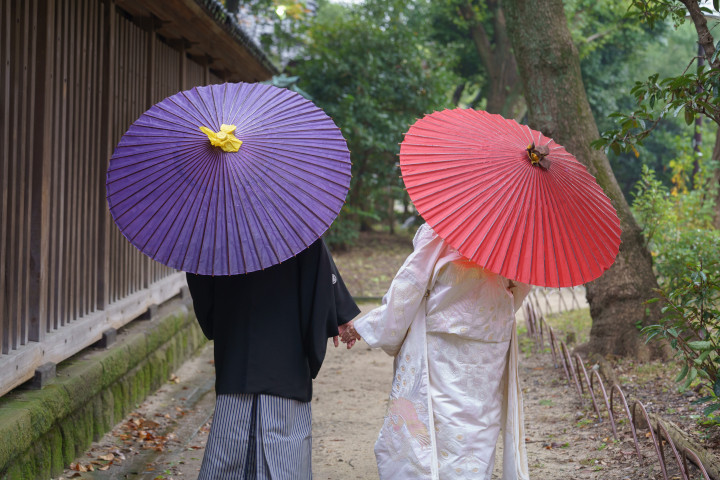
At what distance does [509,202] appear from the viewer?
331 cm

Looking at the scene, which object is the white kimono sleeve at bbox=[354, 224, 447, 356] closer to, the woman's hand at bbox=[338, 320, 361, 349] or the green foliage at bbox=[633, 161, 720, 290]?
the woman's hand at bbox=[338, 320, 361, 349]

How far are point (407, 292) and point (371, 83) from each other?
1360 cm

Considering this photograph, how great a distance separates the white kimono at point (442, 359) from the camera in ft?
11.6

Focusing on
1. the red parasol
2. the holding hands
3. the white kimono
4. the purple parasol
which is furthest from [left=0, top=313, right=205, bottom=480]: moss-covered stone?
the red parasol

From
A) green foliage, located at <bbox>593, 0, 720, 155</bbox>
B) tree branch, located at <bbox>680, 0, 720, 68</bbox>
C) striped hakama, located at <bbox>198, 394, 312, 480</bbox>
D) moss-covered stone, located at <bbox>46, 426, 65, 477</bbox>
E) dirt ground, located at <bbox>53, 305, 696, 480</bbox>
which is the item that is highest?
tree branch, located at <bbox>680, 0, 720, 68</bbox>

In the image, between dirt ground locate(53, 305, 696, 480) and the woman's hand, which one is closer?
the woman's hand

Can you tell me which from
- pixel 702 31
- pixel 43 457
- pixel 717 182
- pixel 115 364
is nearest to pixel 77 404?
pixel 43 457

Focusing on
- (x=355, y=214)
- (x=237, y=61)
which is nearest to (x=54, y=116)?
(x=237, y=61)

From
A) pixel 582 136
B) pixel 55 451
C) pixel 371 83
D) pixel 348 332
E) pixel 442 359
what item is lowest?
pixel 55 451

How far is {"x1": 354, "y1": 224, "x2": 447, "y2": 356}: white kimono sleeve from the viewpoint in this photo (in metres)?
3.56

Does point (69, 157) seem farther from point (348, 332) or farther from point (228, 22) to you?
point (228, 22)

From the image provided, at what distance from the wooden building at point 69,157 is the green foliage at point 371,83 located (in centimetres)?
860

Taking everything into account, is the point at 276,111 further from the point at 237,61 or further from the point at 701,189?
the point at 701,189

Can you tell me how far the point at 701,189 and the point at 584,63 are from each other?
13.1m
